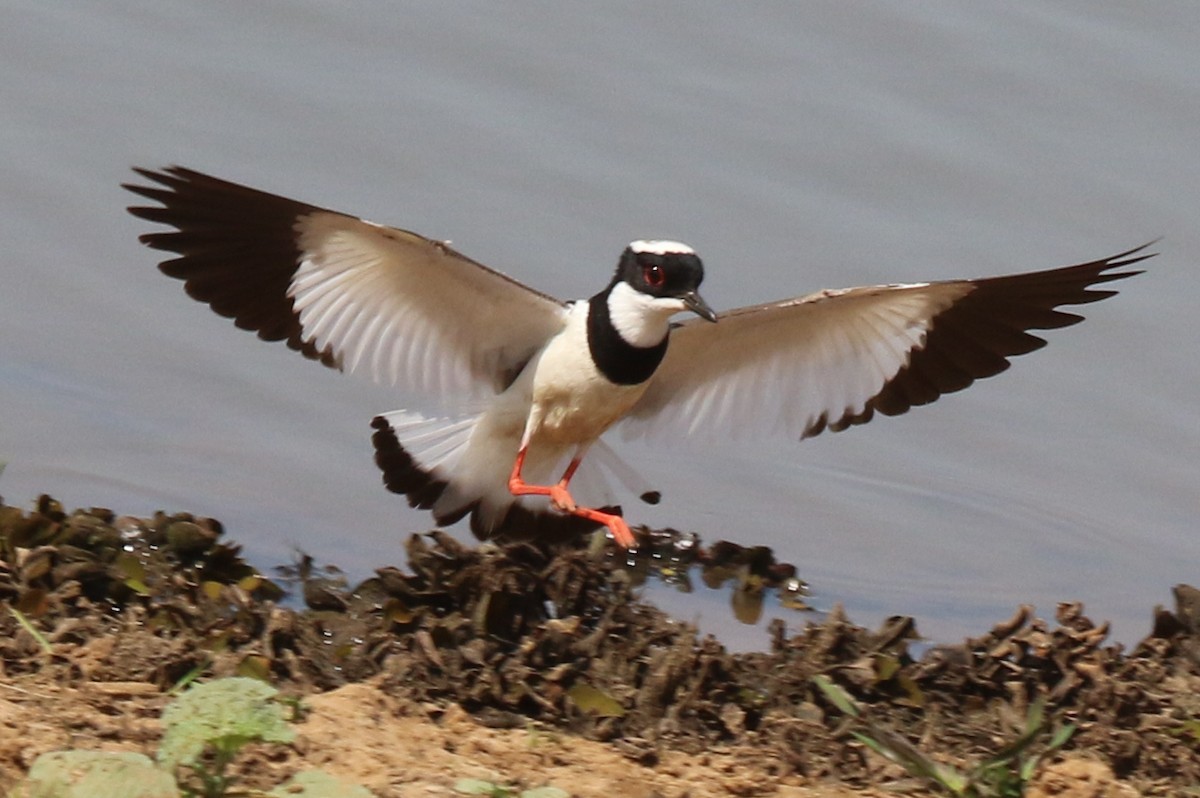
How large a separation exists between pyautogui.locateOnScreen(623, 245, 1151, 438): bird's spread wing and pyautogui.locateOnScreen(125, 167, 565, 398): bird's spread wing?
66 centimetres

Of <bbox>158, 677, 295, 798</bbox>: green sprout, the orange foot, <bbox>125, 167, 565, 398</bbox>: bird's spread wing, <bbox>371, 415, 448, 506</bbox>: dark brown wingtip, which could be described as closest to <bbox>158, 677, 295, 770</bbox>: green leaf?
<bbox>158, 677, 295, 798</bbox>: green sprout

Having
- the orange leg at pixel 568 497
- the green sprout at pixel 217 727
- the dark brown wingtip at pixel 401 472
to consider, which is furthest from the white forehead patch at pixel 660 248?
the green sprout at pixel 217 727

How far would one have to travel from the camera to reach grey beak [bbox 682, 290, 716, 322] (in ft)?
20.4

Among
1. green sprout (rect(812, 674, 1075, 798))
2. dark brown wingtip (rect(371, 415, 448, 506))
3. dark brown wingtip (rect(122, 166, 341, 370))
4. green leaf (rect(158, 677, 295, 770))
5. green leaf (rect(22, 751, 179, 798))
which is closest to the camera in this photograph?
green leaf (rect(22, 751, 179, 798))

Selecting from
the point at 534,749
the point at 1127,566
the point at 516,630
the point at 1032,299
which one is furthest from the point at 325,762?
the point at 1127,566

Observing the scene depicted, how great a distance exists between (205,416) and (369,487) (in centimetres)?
79

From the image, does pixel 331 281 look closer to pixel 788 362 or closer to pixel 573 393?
pixel 573 393

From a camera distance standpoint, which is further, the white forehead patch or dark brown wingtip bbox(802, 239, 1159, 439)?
the white forehead patch

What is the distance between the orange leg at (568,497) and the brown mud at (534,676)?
1159 millimetres

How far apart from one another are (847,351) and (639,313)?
2.50 ft

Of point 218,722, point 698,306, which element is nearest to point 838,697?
point 218,722

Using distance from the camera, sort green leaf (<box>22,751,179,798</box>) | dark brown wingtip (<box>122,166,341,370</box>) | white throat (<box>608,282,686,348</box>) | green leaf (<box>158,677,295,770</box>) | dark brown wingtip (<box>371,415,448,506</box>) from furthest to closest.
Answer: dark brown wingtip (<box>371,415,448,506</box>), white throat (<box>608,282,686,348</box>), dark brown wingtip (<box>122,166,341,370</box>), green leaf (<box>158,677,295,770</box>), green leaf (<box>22,751,179,798</box>)

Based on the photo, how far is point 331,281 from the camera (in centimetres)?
608

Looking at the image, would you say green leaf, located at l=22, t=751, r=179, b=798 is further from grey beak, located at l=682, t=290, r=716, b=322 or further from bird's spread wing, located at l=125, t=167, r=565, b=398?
grey beak, located at l=682, t=290, r=716, b=322
